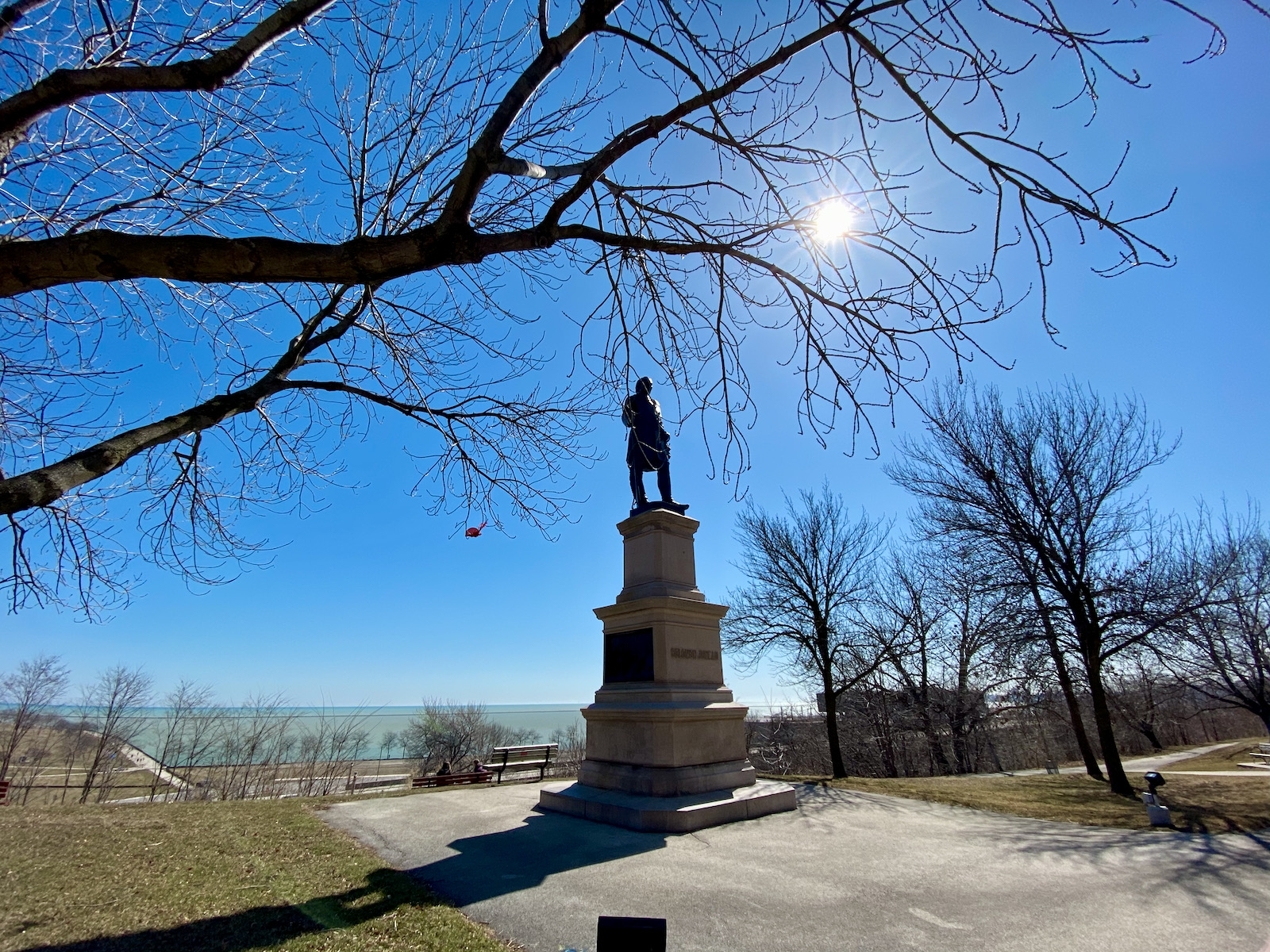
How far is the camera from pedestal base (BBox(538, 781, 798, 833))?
282 inches

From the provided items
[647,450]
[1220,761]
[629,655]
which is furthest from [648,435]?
[1220,761]

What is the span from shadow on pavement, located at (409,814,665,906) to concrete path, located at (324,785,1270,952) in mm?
28

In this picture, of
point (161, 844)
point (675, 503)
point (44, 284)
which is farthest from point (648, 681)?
point (44, 284)

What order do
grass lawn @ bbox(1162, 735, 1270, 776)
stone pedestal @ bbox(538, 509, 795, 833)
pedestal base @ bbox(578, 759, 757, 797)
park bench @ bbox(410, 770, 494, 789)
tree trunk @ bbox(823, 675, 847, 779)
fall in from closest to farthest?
1. stone pedestal @ bbox(538, 509, 795, 833)
2. pedestal base @ bbox(578, 759, 757, 797)
3. park bench @ bbox(410, 770, 494, 789)
4. tree trunk @ bbox(823, 675, 847, 779)
5. grass lawn @ bbox(1162, 735, 1270, 776)

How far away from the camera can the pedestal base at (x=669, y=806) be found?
7.16m

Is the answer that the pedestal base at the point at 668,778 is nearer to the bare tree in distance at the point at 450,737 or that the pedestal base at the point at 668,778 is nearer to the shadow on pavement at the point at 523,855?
the shadow on pavement at the point at 523,855

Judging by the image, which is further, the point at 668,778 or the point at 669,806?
the point at 668,778

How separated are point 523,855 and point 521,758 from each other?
1251cm

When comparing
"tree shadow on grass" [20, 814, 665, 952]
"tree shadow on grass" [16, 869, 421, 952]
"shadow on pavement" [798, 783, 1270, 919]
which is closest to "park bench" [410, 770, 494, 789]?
"tree shadow on grass" [20, 814, 665, 952]

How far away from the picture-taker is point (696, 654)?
9.66m

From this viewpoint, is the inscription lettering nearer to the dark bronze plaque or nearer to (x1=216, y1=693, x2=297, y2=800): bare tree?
the dark bronze plaque

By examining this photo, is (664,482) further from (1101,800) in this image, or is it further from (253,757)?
(253,757)

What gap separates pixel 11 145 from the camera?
3031 millimetres

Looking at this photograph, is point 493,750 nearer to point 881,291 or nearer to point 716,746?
point 716,746
